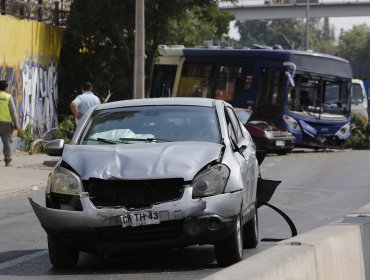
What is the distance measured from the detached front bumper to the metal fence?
18630mm

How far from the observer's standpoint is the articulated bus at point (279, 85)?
95.2 feet

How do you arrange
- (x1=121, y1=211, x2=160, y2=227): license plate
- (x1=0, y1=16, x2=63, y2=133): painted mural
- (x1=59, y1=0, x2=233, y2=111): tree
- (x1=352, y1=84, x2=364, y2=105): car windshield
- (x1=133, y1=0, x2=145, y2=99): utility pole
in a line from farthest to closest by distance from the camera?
(x1=352, y1=84, x2=364, y2=105): car windshield
(x1=59, y1=0, x2=233, y2=111): tree
(x1=0, y1=16, x2=63, y2=133): painted mural
(x1=133, y1=0, x2=145, y2=99): utility pole
(x1=121, y1=211, x2=160, y2=227): license plate

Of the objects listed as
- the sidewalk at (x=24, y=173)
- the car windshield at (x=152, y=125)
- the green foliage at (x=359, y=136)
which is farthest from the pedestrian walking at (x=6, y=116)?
the green foliage at (x=359, y=136)

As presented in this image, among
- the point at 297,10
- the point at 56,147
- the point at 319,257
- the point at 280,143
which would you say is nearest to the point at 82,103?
the point at 280,143

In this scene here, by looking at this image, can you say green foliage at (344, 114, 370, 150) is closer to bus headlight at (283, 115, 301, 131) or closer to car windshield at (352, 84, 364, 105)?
bus headlight at (283, 115, 301, 131)

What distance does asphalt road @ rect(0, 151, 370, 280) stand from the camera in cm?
900

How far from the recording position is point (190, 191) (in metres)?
8.59

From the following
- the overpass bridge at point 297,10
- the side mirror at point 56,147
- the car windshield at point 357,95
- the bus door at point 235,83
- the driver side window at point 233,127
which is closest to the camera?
the side mirror at point 56,147

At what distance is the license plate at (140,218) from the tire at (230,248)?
685 mm

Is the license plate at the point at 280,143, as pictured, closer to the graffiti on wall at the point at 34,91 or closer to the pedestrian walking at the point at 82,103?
the graffiti on wall at the point at 34,91

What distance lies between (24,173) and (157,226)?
38.5 ft

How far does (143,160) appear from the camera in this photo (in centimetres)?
877

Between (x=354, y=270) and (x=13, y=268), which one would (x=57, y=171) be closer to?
(x=13, y=268)

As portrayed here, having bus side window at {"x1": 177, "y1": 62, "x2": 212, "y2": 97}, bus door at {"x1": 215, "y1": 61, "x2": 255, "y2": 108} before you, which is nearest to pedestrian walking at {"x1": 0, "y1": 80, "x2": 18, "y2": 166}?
bus door at {"x1": 215, "y1": 61, "x2": 255, "y2": 108}
